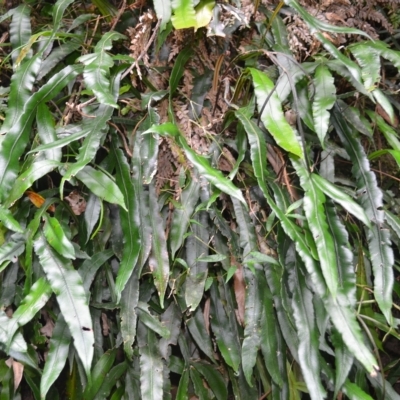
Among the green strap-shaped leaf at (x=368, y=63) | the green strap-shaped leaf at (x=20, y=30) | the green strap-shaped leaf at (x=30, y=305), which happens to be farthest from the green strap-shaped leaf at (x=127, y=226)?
the green strap-shaped leaf at (x=368, y=63)

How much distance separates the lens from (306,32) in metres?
1.03

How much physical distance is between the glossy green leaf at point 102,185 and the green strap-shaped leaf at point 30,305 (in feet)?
0.62

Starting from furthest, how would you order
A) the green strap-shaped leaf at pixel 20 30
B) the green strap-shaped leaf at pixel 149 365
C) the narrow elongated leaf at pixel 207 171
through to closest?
the green strap-shaped leaf at pixel 20 30, the green strap-shaped leaf at pixel 149 365, the narrow elongated leaf at pixel 207 171

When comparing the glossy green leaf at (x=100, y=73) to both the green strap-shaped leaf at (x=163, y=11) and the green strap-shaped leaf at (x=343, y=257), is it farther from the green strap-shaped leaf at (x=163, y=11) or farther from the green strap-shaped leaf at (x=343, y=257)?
the green strap-shaped leaf at (x=343, y=257)

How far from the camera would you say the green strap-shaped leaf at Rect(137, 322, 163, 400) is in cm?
85

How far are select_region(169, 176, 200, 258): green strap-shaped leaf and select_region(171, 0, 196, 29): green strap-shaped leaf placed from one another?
0.90ft

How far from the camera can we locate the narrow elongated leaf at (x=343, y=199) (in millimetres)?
796

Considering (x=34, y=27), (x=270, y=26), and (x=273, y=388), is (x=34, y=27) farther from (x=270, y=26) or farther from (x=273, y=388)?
(x=273, y=388)

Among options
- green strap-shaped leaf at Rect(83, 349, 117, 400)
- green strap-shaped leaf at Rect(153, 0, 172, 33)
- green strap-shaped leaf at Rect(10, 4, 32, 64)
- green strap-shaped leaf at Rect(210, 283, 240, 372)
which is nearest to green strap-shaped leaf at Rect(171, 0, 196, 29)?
green strap-shaped leaf at Rect(153, 0, 172, 33)

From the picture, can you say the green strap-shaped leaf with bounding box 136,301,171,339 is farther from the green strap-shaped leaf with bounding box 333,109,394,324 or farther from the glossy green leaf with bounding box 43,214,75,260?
the green strap-shaped leaf with bounding box 333,109,394,324

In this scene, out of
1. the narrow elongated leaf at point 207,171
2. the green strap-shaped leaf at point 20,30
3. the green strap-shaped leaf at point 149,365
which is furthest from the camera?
the green strap-shaped leaf at point 20,30

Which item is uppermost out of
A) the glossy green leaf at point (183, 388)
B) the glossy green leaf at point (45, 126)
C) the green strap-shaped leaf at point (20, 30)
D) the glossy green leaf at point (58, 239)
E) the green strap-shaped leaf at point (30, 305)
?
the green strap-shaped leaf at point (20, 30)

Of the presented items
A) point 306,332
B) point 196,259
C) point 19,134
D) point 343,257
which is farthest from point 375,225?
point 19,134

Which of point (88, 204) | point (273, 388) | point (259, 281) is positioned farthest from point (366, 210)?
point (88, 204)
